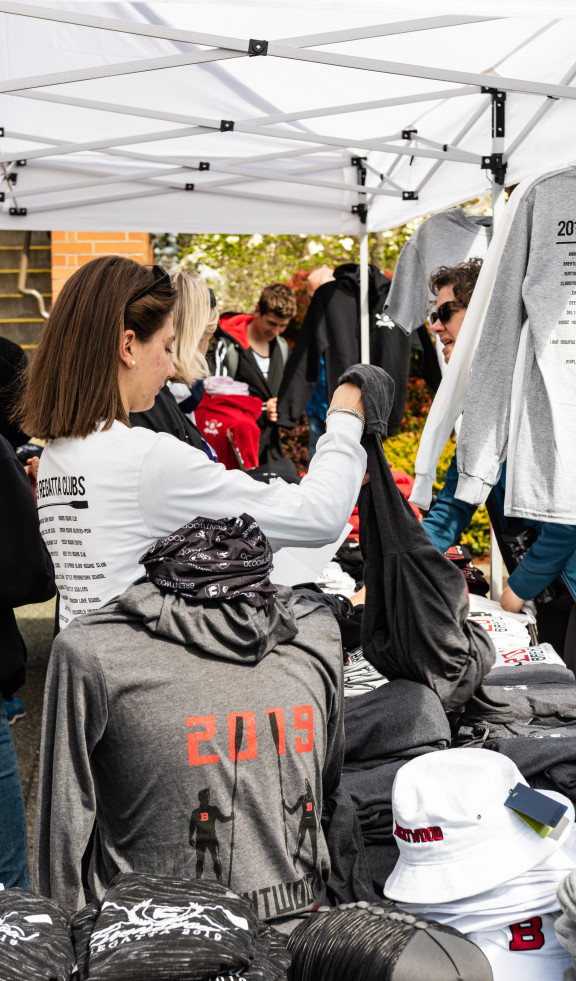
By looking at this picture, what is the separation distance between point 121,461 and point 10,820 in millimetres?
1049

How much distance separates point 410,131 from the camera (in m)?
4.95

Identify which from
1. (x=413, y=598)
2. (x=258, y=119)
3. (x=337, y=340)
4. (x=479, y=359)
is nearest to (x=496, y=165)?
(x=258, y=119)

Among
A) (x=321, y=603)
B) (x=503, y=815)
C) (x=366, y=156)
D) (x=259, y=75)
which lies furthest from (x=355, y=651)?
(x=366, y=156)

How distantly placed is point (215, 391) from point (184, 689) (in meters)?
4.25

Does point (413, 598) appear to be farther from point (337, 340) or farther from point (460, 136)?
point (337, 340)

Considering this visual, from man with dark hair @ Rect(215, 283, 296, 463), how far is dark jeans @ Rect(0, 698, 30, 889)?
413 centimetres

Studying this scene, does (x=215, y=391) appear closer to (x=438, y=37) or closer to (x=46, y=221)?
(x=46, y=221)

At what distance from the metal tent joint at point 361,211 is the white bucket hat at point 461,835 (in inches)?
182

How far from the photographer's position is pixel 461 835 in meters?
1.70

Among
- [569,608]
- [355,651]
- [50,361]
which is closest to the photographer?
[50,361]

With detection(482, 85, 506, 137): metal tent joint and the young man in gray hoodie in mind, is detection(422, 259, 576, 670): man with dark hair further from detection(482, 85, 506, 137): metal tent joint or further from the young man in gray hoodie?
the young man in gray hoodie

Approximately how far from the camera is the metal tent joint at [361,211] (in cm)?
587

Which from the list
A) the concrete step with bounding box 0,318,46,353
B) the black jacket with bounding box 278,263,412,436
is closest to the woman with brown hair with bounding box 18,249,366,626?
the black jacket with bounding box 278,263,412,436

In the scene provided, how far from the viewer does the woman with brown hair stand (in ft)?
5.96
